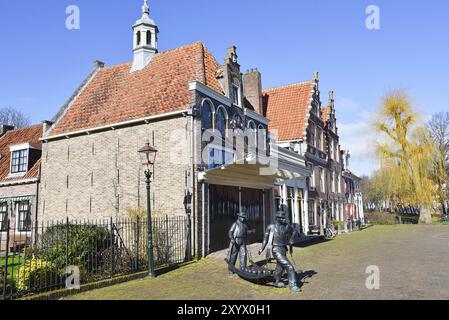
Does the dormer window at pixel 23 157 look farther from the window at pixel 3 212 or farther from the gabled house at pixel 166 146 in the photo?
the window at pixel 3 212

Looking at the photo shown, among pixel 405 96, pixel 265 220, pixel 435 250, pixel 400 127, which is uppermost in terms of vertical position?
pixel 405 96

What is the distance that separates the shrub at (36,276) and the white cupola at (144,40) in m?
13.0

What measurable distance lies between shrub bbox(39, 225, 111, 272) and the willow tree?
31.8 metres

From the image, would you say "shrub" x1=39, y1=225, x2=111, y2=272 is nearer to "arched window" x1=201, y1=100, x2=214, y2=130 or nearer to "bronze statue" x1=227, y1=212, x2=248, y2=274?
"bronze statue" x1=227, y1=212, x2=248, y2=274

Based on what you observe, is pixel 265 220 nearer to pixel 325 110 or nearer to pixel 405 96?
pixel 325 110

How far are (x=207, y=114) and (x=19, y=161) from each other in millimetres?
12296

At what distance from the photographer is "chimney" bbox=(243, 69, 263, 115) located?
22531 millimetres

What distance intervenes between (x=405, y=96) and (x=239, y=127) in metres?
24.9

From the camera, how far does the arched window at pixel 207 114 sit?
16.1 metres

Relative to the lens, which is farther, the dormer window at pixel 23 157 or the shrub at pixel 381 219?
the shrub at pixel 381 219

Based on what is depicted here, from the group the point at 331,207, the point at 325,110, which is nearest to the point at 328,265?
the point at 331,207

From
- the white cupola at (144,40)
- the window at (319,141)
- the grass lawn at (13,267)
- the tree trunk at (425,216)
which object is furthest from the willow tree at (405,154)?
the grass lawn at (13,267)
